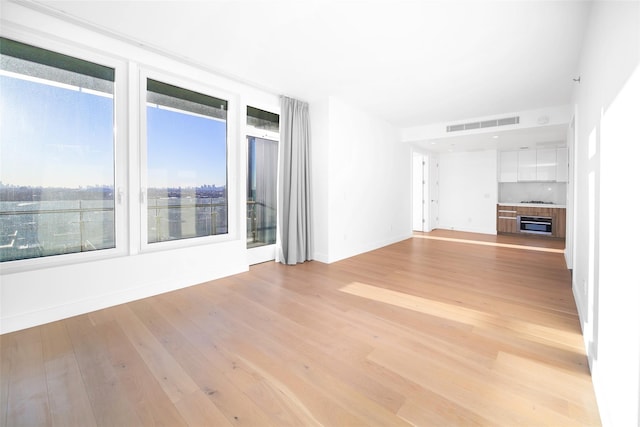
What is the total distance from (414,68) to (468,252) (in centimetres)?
360

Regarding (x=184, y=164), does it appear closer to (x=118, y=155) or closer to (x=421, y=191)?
(x=118, y=155)

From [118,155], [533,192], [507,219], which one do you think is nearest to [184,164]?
[118,155]

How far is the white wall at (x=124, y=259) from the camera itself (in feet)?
7.82

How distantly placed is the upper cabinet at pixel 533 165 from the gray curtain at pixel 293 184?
6.06 metres

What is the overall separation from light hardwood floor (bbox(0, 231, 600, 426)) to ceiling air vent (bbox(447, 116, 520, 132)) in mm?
3249

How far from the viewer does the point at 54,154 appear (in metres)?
2.64

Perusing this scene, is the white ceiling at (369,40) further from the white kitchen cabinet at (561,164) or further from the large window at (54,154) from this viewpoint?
the white kitchen cabinet at (561,164)

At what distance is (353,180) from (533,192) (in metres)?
5.77

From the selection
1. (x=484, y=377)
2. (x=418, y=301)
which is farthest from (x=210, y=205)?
(x=484, y=377)

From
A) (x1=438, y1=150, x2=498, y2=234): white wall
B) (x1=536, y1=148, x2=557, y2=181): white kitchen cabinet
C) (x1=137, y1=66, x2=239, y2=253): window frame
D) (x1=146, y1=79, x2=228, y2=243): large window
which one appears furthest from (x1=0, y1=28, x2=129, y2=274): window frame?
(x1=536, y1=148, x2=557, y2=181): white kitchen cabinet

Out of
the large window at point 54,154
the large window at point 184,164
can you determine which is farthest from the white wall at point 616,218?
the large window at point 54,154

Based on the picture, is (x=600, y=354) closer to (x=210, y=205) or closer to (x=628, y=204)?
(x=628, y=204)

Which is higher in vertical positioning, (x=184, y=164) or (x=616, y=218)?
(x=184, y=164)

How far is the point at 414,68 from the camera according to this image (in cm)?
347
